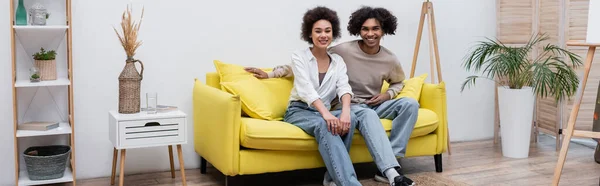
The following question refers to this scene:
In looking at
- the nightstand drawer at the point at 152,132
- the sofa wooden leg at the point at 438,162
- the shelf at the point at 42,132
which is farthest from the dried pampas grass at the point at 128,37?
the sofa wooden leg at the point at 438,162

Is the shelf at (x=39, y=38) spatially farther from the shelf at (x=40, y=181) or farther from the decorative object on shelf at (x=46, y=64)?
the shelf at (x=40, y=181)

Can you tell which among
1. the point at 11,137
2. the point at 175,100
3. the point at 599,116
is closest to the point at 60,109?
the point at 11,137

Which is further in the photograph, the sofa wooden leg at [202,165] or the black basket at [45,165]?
the sofa wooden leg at [202,165]

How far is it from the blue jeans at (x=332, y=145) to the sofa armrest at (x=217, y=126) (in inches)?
14.8

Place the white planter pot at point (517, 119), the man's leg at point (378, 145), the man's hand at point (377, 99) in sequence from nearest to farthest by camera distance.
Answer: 1. the man's leg at point (378, 145)
2. the man's hand at point (377, 99)
3. the white planter pot at point (517, 119)

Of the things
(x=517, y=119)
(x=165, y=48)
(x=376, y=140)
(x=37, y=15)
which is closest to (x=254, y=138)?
(x=376, y=140)

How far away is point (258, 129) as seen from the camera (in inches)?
129

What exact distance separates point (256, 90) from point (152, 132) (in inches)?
25.0

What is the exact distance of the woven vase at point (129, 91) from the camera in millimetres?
3441

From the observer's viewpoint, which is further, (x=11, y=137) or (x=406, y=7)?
→ (x=406, y=7)

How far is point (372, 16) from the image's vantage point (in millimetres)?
3816

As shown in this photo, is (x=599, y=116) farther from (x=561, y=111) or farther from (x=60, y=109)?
(x=60, y=109)

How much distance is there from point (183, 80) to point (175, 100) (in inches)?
5.3

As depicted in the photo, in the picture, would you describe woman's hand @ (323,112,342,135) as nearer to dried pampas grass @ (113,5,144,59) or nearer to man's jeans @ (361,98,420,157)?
man's jeans @ (361,98,420,157)
